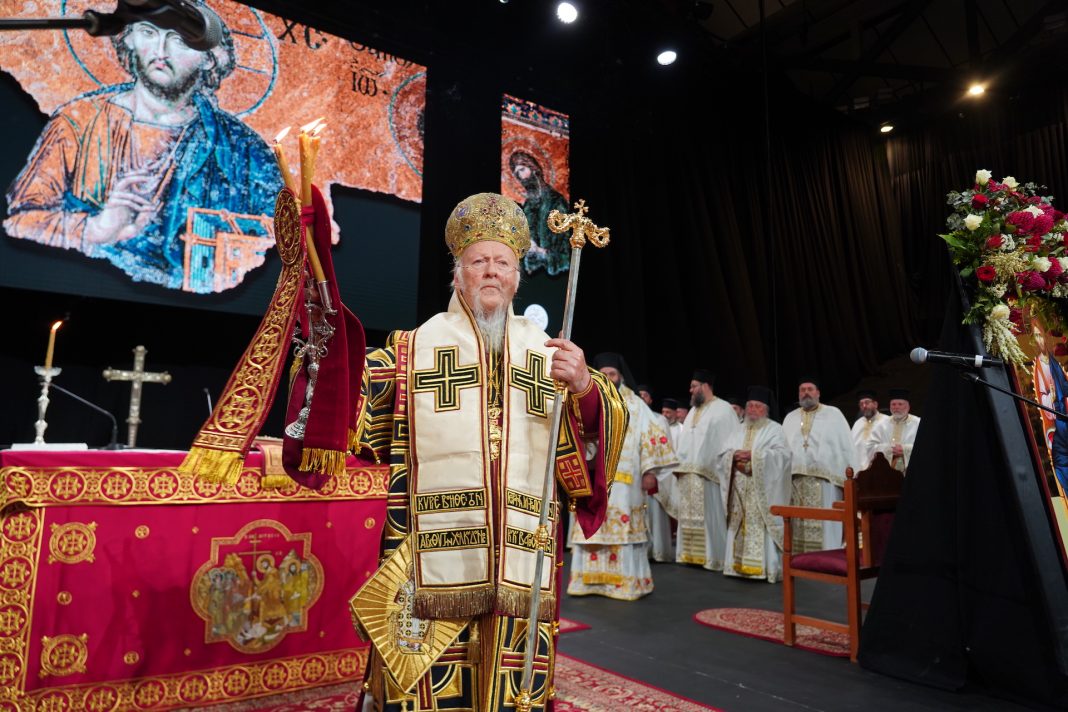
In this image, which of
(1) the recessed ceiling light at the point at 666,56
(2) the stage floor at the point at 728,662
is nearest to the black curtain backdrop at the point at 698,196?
(1) the recessed ceiling light at the point at 666,56

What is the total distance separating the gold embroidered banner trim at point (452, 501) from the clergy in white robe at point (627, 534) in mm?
4140

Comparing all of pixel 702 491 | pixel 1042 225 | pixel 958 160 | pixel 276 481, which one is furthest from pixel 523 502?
pixel 958 160

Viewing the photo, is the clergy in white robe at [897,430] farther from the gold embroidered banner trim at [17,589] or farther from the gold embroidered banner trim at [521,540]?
the gold embroidered banner trim at [17,589]

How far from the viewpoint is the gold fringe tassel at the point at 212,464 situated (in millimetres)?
1754

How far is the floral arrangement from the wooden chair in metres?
1.19

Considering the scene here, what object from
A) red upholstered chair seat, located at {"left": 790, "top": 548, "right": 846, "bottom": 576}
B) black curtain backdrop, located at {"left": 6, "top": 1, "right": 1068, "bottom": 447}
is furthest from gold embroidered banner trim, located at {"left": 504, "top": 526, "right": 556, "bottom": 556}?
black curtain backdrop, located at {"left": 6, "top": 1, "right": 1068, "bottom": 447}

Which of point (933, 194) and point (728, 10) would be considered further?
point (933, 194)

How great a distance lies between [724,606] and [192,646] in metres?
4.20

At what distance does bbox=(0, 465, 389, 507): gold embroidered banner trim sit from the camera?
2789 millimetres

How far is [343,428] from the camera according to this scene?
1965mm

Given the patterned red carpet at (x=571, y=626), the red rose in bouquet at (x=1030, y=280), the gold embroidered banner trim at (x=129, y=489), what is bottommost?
the patterned red carpet at (x=571, y=626)

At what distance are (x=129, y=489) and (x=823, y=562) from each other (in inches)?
150

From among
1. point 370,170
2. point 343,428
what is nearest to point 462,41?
point 370,170

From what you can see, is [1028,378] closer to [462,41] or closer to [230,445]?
[230,445]
